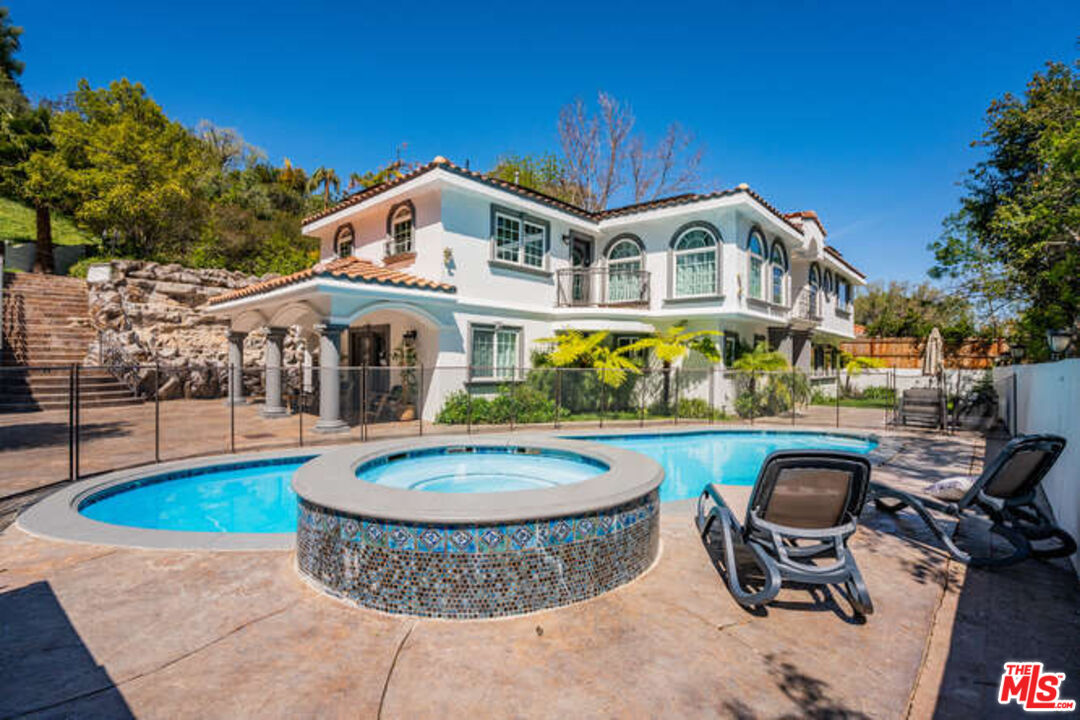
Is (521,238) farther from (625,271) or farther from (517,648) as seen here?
(517,648)

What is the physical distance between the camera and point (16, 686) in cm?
292

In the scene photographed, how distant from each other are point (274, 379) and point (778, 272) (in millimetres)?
17593

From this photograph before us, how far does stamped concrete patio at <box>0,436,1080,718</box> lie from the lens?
2.86 meters

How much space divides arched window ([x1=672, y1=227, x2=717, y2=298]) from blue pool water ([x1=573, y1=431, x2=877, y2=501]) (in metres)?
5.09

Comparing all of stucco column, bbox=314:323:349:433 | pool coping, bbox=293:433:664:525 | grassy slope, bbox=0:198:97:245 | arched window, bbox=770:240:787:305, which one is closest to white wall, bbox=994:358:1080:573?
pool coping, bbox=293:433:664:525

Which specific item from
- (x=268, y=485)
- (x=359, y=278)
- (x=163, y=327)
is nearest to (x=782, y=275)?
(x=359, y=278)

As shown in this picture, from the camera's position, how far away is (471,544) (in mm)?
3875

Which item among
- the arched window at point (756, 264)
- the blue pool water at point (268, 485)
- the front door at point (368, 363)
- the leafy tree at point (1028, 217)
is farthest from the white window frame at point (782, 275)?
the front door at point (368, 363)

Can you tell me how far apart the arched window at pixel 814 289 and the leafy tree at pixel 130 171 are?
27.8 meters

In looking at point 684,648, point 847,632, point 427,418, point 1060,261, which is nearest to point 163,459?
point 427,418

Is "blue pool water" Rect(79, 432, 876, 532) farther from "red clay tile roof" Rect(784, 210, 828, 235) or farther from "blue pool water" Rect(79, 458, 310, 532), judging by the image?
"red clay tile roof" Rect(784, 210, 828, 235)

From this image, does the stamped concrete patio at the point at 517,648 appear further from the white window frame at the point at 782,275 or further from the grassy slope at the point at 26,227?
the grassy slope at the point at 26,227

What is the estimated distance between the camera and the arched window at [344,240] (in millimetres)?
18734

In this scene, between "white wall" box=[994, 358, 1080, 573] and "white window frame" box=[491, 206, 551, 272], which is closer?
"white wall" box=[994, 358, 1080, 573]
